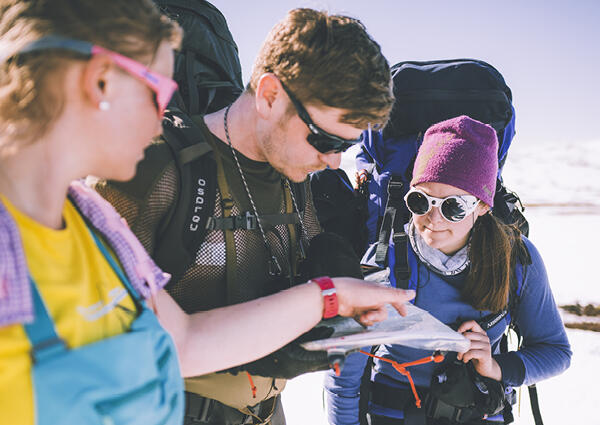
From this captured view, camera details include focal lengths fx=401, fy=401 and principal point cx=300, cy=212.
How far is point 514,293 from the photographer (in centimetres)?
201

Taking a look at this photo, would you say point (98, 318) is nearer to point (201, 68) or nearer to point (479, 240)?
point (201, 68)

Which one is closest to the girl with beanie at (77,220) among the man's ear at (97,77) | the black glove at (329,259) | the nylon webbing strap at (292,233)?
the man's ear at (97,77)

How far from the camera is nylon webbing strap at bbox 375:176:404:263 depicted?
216 centimetres

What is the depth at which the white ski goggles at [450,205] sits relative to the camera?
1.97 m

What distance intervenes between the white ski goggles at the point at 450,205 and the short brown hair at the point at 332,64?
61cm

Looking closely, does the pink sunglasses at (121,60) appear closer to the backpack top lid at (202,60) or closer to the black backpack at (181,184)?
the black backpack at (181,184)

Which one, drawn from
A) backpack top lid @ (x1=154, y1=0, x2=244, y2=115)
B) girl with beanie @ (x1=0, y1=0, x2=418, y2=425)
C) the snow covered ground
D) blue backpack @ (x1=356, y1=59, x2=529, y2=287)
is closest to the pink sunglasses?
girl with beanie @ (x1=0, y1=0, x2=418, y2=425)

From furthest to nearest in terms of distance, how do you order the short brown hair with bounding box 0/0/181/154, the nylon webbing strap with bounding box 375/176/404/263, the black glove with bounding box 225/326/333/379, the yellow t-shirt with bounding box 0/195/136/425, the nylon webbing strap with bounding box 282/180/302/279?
1. the nylon webbing strap with bounding box 375/176/404/263
2. the nylon webbing strap with bounding box 282/180/302/279
3. the black glove with bounding box 225/326/333/379
4. the short brown hair with bounding box 0/0/181/154
5. the yellow t-shirt with bounding box 0/195/136/425

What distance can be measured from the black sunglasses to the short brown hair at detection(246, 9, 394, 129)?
3cm

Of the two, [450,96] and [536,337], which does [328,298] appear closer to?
[536,337]

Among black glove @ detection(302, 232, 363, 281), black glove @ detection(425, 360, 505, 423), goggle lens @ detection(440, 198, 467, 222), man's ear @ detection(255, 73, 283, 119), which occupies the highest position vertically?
man's ear @ detection(255, 73, 283, 119)

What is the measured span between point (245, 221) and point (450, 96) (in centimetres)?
151

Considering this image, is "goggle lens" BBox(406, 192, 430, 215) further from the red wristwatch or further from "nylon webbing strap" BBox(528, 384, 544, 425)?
"nylon webbing strap" BBox(528, 384, 544, 425)

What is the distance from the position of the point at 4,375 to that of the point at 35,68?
567 mm
